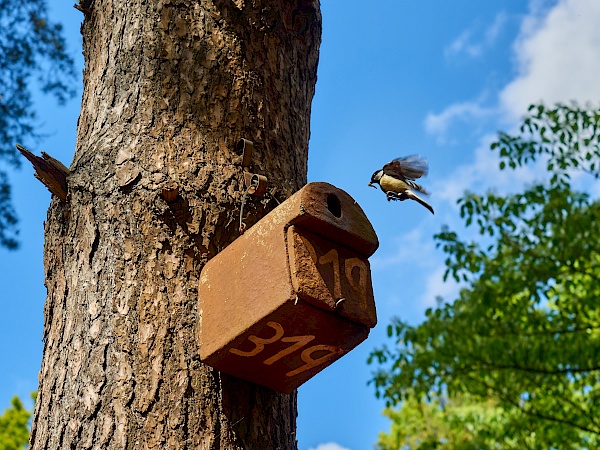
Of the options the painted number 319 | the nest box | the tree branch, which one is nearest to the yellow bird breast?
the nest box

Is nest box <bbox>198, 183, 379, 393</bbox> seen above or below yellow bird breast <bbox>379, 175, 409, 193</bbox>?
below

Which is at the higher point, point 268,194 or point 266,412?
point 268,194

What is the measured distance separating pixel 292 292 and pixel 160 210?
41cm

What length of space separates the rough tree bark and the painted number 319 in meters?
0.10

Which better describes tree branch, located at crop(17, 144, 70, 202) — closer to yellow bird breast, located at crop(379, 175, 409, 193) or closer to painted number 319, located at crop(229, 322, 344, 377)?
painted number 319, located at crop(229, 322, 344, 377)

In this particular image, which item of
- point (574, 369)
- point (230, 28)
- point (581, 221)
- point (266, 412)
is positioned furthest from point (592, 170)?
point (266, 412)

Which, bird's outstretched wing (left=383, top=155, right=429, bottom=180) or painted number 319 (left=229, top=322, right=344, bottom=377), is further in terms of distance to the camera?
bird's outstretched wing (left=383, top=155, right=429, bottom=180)

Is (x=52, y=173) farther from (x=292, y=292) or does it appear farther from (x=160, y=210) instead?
(x=292, y=292)

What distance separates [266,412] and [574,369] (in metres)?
3.64

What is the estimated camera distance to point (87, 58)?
2016 millimetres

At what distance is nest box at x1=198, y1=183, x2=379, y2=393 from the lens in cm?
137

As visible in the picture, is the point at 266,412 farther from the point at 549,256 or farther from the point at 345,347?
the point at 549,256

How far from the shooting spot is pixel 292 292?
132 cm

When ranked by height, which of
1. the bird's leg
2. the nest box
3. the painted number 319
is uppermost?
the bird's leg
